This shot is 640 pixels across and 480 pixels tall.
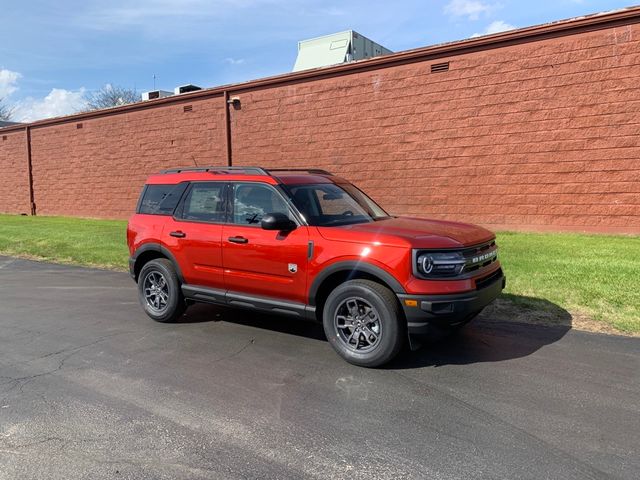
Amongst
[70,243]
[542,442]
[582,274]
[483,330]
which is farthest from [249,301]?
[70,243]

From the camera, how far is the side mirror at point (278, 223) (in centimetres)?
508

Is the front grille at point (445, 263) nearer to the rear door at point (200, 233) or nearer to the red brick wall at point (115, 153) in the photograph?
the rear door at point (200, 233)

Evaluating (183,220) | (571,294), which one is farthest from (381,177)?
(183,220)

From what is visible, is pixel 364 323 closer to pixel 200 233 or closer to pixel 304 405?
pixel 304 405

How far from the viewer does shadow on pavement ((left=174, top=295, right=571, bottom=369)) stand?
4.97 meters

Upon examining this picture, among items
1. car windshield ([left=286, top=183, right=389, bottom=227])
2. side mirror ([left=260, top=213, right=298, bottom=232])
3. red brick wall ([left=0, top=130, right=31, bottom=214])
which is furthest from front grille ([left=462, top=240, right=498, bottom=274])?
red brick wall ([left=0, top=130, right=31, bottom=214])

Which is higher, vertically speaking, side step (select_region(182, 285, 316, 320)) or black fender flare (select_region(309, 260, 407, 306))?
black fender flare (select_region(309, 260, 407, 306))

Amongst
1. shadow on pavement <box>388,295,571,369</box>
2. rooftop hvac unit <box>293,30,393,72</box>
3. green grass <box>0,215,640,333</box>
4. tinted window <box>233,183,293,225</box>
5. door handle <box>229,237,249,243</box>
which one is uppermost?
rooftop hvac unit <box>293,30,393,72</box>

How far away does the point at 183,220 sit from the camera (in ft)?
20.4

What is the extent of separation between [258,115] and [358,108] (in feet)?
12.1

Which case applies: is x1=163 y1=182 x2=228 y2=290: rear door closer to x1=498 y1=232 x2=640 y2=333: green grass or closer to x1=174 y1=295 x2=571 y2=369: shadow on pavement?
x1=174 y1=295 x2=571 y2=369: shadow on pavement

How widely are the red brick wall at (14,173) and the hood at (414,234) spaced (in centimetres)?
2449

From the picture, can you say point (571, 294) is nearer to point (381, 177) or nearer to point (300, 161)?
point (381, 177)

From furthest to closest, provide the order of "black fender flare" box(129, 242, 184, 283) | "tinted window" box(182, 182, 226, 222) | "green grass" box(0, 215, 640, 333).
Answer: "green grass" box(0, 215, 640, 333) < "black fender flare" box(129, 242, 184, 283) < "tinted window" box(182, 182, 226, 222)
